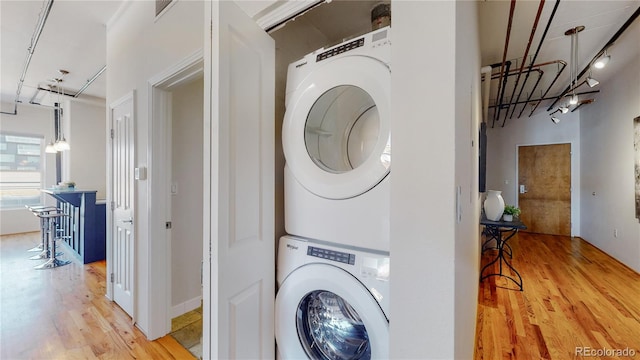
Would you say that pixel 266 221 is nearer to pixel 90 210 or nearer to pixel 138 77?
pixel 138 77

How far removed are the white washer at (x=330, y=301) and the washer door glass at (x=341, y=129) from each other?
0.38 m

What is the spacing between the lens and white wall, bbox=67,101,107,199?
446cm

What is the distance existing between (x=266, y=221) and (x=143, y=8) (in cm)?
200

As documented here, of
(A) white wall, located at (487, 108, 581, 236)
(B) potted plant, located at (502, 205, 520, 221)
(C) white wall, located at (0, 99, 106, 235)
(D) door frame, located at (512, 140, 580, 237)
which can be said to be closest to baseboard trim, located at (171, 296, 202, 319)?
(B) potted plant, located at (502, 205, 520, 221)

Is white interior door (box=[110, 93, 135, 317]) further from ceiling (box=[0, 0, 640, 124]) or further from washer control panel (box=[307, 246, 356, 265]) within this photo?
washer control panel (box=[307, 246, 356, 265])

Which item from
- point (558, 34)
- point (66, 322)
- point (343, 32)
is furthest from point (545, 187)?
point (66, 322)

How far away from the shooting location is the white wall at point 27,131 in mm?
4762

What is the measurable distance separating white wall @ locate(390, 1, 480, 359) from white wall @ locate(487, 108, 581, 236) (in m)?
6.12

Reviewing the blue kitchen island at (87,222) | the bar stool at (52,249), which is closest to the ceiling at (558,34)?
the blue kitchen island at (87,222)

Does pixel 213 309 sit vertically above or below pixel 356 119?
below

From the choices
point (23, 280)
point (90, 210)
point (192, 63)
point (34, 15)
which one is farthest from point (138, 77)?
point (23, 280)

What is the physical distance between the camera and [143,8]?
1.92 metres

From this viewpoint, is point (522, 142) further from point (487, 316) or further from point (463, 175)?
point (463, 175)

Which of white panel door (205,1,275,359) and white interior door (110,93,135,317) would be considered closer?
white panel door (205,1,275,359)
